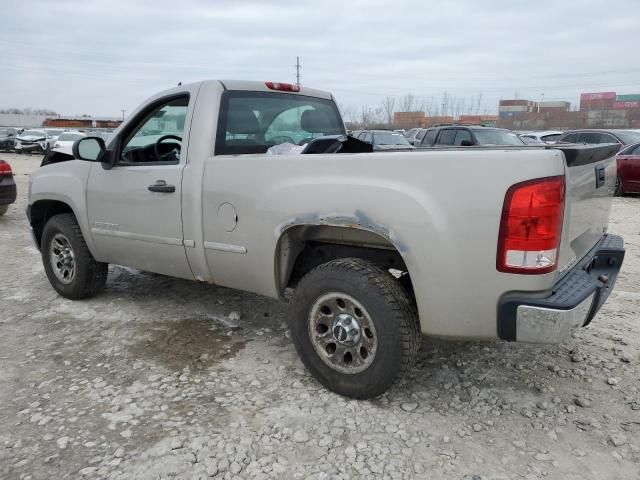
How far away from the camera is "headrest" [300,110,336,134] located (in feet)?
14.2

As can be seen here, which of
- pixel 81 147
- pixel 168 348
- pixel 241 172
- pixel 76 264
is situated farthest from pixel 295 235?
pixel 76 264

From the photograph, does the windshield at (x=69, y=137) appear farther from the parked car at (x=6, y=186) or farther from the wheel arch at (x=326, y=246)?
the wheel arch at (x=326, y=246)

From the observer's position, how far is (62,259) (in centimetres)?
480

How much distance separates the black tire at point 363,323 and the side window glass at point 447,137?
10426mm

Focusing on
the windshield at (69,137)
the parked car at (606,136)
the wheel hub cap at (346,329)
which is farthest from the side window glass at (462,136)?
the windshield at (69,137)

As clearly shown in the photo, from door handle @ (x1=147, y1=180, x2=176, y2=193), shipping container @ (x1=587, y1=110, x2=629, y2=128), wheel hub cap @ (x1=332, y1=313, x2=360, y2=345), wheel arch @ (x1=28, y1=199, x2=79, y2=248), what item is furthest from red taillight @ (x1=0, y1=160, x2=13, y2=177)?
shipping container @ (x1=587, y1=110, x2=629, y2=128)

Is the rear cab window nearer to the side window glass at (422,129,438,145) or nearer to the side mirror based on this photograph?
the side mirror

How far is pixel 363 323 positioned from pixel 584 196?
4.47 ft

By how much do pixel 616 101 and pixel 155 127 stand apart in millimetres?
91200

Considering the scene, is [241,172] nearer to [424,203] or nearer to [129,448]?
[424,203]

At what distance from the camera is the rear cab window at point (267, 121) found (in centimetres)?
369

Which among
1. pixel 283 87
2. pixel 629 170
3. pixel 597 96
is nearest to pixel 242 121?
pixel 283 87

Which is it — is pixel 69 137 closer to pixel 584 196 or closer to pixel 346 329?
pixel 346 329

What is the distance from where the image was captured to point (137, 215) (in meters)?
3.95
